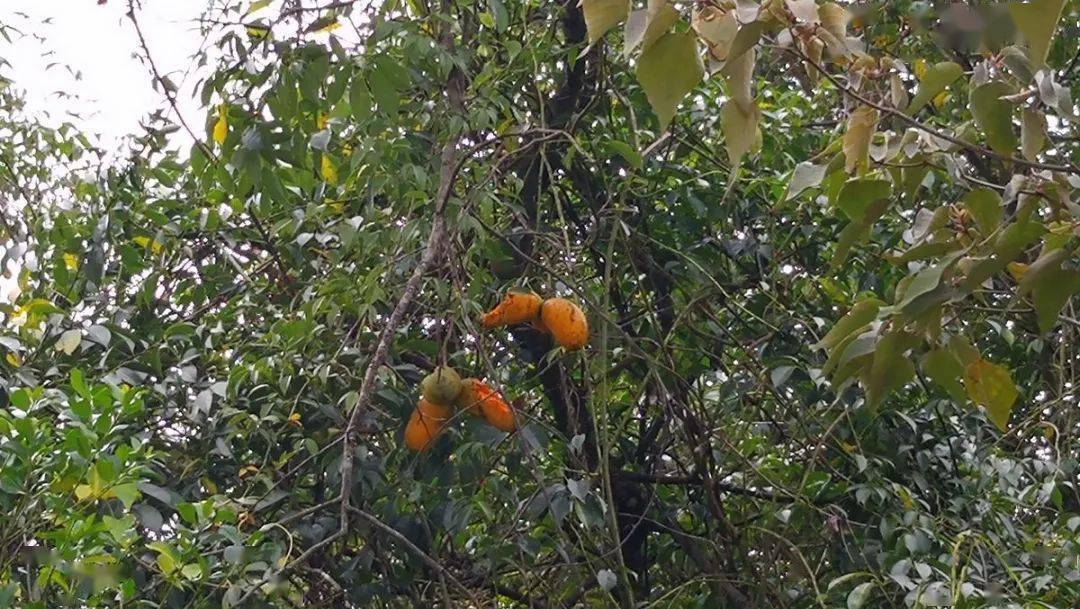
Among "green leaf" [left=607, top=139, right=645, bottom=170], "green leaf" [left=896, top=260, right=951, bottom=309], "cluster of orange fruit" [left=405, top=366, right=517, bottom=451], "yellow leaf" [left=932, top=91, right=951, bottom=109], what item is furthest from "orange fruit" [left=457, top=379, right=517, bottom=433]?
"yellow leaf" [left=932, top=91, right=951, bottom=109]

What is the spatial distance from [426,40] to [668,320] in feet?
3.03

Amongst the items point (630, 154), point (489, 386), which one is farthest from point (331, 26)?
point (489, 386)

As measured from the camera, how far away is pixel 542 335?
2.67 metres

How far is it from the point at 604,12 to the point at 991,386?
0.76 meters

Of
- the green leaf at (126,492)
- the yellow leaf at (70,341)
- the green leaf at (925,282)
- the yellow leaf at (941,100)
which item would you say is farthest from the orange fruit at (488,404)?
the yellow leaf at (941,100)

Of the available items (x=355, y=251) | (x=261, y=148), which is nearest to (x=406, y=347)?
(x=355, y=251)

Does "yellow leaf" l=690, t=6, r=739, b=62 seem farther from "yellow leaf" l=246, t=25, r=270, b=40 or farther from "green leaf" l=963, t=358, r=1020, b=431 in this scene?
"yellow leaf" l=246, t=25, r=270, b=40

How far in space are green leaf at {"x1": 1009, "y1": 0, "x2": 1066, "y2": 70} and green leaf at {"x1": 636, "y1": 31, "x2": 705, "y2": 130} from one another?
0.96ft

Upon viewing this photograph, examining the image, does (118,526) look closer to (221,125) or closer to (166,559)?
(166,559)

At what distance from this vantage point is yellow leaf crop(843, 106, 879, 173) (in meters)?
1.55

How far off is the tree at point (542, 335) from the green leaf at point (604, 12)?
168 mm

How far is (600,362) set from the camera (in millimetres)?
2492

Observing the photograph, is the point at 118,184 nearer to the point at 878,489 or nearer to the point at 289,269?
the point at 289,269

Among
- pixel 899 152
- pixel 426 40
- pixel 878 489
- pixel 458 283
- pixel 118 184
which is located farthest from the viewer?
pixel 118 184
